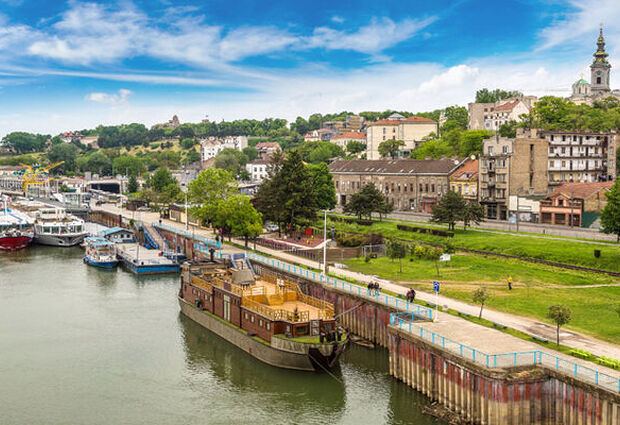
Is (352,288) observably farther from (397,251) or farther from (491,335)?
(397,251)

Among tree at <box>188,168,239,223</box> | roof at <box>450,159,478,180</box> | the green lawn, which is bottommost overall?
the green lawn

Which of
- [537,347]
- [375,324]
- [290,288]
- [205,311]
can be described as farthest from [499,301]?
[205,311]

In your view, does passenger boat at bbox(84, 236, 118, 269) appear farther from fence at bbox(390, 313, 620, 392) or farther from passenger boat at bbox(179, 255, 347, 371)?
fence at bbox(390, 313, 620, 392)

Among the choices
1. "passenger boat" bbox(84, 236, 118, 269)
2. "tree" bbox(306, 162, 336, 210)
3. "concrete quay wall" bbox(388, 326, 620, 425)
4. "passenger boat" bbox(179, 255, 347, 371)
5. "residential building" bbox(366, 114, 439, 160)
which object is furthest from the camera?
"residential building" bbox(366, 114, 439, 160)

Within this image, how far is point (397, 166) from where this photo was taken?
4599 inches

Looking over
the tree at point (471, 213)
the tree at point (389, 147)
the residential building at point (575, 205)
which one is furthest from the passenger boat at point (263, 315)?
the tree at point (389, 147)

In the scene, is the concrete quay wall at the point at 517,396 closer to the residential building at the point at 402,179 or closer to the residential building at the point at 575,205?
the residential building at the point at 575,205

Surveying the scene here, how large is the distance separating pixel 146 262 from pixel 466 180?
49963mm

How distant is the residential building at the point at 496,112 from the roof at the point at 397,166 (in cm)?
5482

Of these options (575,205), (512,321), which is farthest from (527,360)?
(575,205)

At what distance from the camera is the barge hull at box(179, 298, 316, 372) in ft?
132

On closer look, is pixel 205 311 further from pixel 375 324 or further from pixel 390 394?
pixel 390 394

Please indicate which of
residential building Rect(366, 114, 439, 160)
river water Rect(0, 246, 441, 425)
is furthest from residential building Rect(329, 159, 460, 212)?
river water Rect(0, 246, 441, 425)

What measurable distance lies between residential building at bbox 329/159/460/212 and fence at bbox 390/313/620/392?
236 ft
